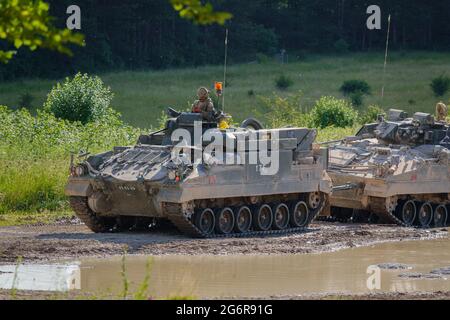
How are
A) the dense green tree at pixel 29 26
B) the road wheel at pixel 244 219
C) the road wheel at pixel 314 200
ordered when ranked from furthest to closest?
the road wheel at pixel 314 200 → the road wheel at pixel 244 219 → the dense green tree at pixel 29 26

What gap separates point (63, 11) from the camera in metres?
53.8

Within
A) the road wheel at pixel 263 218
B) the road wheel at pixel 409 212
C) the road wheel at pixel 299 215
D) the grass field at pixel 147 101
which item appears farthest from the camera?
the road wheel at pixel 409 212

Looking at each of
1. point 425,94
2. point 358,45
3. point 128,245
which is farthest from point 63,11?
point 128,245

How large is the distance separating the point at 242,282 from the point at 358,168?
8.17m

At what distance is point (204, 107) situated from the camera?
21719 mm

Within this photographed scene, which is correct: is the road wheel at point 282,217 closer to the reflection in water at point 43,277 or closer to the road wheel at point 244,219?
the road wheel at point 244,219

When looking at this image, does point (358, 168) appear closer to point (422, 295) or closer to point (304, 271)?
point (304, 271)

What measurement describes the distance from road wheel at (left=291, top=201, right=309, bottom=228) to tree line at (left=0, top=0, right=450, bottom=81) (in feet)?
99.2

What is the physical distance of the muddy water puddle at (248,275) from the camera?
15.1 metres

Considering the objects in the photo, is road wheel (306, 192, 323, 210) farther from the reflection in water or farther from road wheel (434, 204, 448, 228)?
the reflection in water

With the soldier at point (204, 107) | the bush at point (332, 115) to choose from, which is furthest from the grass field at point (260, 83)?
the soldier at point (204, 107)

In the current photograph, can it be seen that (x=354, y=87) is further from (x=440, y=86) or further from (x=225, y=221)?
(x=225, y=221)

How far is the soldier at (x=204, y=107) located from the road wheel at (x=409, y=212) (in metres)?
4.56

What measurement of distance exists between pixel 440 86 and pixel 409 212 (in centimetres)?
3090
